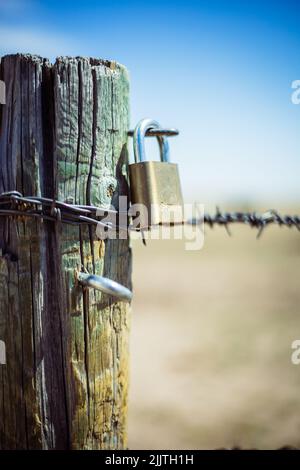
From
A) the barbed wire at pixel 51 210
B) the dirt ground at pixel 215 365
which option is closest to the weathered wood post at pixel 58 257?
the barbed wire at pixel 51 210

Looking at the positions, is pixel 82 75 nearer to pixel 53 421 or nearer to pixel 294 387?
pixel 53 421

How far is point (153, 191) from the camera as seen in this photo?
5.60 ft

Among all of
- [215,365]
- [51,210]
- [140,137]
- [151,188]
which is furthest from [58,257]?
[215,365]

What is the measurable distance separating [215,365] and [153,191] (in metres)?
4.41

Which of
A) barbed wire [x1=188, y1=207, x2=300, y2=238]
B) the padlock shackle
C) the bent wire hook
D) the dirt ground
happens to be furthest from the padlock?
the dirt ground

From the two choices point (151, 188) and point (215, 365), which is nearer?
point (151, 188)

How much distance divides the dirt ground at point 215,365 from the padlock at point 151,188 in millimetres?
2693

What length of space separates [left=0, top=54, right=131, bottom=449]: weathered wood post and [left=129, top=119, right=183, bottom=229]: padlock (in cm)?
7

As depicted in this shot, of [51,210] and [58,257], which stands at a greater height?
[51,210]

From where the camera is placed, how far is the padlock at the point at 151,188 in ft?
5.61

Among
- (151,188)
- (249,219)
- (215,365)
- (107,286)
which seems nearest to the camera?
(107,286)

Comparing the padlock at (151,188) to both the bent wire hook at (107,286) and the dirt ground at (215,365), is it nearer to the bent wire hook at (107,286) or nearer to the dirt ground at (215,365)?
the bent wire hook at (107,286)

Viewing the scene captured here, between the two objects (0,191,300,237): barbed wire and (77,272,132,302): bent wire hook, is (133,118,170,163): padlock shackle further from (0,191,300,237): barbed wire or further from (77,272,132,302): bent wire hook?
(77,272,132,302): bent wire hook

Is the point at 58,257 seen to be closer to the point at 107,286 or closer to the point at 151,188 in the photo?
the point at 107,286
